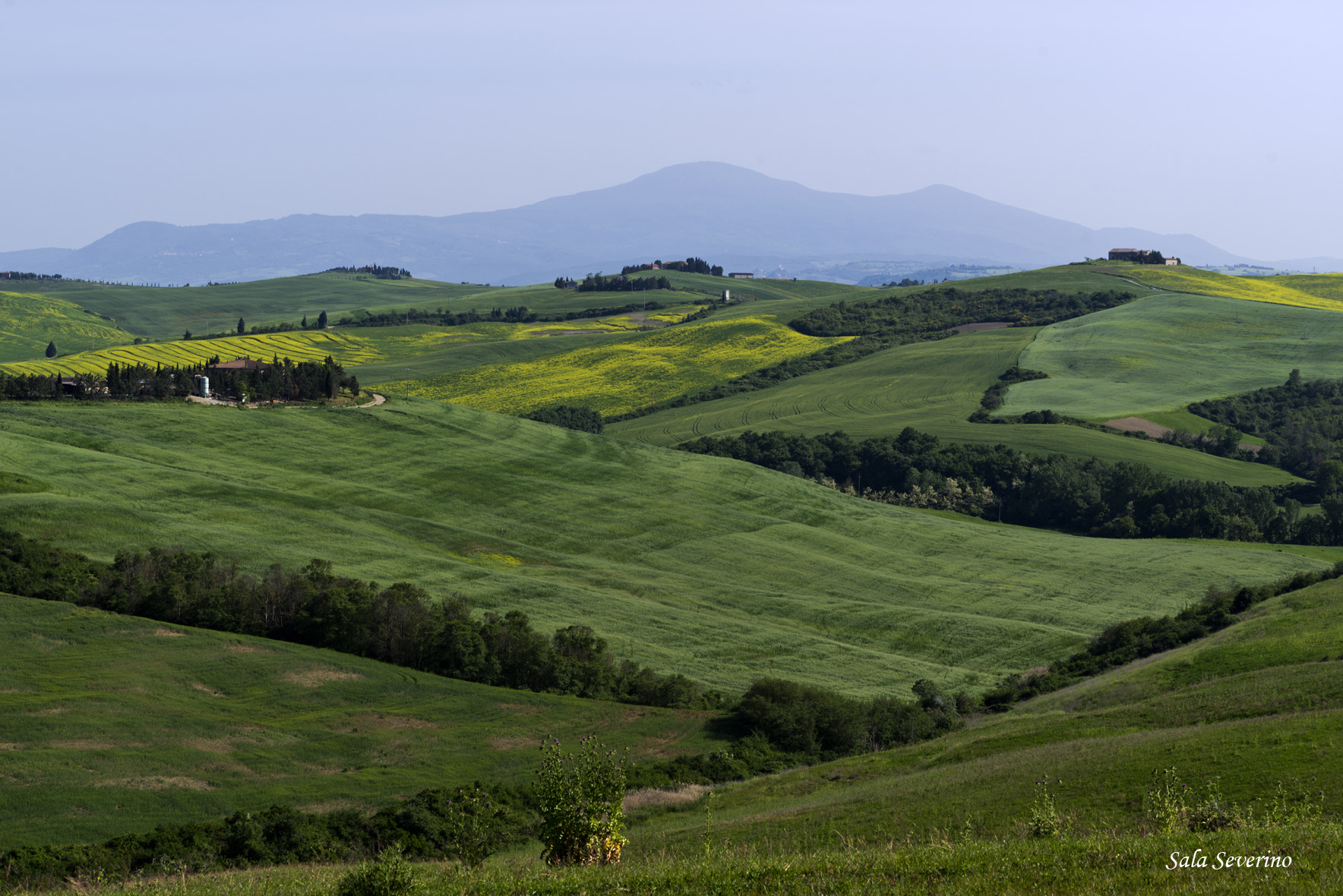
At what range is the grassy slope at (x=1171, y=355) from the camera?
151 meters

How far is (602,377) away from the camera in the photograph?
179625 millimetres

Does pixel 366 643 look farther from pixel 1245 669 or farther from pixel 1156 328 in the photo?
pixel 1156 328

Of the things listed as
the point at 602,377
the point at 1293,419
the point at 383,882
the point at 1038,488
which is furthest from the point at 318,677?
the point at 1293,419

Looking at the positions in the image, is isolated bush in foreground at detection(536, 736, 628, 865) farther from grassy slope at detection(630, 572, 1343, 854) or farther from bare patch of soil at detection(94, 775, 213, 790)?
bare patch of soil at detection(94, 775, 213, 790)

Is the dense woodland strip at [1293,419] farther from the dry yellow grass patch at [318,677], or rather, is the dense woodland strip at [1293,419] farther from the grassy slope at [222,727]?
the dry yellow grass patch at [318,677]

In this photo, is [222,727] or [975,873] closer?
[975,873]

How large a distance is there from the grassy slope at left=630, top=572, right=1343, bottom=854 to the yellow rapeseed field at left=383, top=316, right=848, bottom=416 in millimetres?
115950

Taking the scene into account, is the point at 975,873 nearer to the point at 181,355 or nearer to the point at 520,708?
the point at 520,708

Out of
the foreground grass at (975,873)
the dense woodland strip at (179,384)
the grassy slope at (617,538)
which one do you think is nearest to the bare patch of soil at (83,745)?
the grassy slope at (617,538)

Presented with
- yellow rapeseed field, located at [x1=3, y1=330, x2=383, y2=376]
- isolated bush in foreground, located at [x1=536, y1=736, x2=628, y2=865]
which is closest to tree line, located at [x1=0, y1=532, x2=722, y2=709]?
isolated bush in foreground, located at [x1=536, y1=736, x2=628, y2=865]

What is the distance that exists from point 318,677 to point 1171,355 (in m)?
153

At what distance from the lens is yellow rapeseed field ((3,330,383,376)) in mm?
158500

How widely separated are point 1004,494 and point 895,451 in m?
14.8

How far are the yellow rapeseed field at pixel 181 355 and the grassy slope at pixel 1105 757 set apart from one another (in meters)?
139
